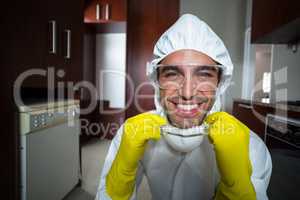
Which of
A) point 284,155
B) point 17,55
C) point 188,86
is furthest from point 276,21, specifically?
point 17,55

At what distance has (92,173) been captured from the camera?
6.13 feet

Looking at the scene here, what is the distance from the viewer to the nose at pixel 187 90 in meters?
0.61

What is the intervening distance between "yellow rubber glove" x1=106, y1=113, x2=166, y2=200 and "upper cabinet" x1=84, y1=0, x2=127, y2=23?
6.79 feet

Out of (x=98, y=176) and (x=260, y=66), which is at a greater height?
(x=260, y=66)

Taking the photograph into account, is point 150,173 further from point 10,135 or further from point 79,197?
point 79,197

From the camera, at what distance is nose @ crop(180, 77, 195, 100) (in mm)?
611

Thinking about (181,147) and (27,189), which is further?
(27,189)

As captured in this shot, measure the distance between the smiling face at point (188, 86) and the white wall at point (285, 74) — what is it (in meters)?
1.26

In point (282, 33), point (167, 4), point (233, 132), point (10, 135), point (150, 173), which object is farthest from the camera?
point (167, 4)

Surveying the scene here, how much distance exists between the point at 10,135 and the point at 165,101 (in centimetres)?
85

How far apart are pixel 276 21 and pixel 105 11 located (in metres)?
1.90

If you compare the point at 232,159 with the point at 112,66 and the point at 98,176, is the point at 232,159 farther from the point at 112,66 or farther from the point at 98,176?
the point at 112,66

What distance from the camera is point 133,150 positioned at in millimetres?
607

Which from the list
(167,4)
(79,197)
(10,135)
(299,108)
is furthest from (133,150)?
(167,4)
